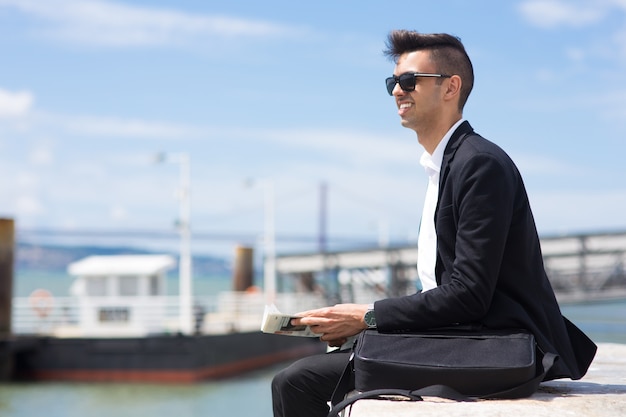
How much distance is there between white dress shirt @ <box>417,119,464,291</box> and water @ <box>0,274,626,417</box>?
54.0ft

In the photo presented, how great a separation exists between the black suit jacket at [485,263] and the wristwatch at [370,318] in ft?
0.07

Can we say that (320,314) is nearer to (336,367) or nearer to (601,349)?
(336,367)

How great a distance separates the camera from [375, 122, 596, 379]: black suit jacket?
2.08 meters

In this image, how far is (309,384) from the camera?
2.33 m

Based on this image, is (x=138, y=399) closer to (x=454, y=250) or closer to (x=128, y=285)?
(x=128, y=285)

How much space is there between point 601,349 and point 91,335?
21.5 meters

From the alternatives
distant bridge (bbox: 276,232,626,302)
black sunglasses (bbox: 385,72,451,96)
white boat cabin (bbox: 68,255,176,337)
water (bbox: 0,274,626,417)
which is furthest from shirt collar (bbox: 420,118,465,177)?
distant bridge (bbox: 276,232,626,302)

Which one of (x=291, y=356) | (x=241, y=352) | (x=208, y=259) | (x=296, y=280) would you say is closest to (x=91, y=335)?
(x=241, y=352)

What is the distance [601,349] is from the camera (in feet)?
12.0

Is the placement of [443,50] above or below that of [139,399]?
above

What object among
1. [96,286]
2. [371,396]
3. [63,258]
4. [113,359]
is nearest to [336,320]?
[371,396]

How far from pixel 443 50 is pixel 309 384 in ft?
2.79

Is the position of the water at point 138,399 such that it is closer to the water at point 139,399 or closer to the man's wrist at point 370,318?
the water at point 139,399

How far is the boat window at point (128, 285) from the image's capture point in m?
26.4
